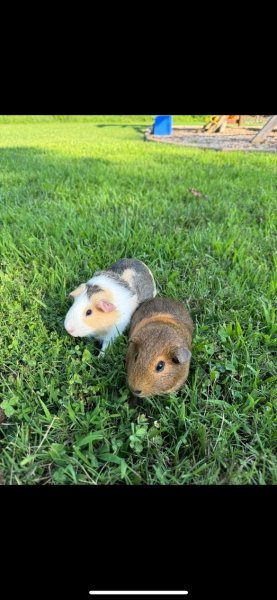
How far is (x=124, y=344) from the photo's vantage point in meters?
2.19

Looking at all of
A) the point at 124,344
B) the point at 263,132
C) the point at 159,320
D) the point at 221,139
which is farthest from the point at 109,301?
the point at 221,139

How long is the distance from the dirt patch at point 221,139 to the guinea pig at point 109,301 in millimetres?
5576

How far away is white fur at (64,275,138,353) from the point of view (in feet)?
7.13

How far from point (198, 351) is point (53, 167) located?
Result: 13.7ft

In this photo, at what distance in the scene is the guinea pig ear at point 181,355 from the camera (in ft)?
5.93

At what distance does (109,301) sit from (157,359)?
556 mm

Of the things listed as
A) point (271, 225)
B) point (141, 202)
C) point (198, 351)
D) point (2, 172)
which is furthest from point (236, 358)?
point (2, 172)

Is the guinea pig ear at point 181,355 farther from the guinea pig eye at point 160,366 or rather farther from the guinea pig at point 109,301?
the guinea pig at point 109,301

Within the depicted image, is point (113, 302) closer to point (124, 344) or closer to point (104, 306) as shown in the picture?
point (104, 306)

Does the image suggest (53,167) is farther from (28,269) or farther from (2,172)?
(28,269)

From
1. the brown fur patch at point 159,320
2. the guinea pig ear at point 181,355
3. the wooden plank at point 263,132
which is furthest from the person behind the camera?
the wooden plank at point 263,132

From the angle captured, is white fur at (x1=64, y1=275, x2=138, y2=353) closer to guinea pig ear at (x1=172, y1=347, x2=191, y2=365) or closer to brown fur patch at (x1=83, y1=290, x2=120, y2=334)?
brown fur patch at (x1=83, y1=290, x2=120, y2=334)

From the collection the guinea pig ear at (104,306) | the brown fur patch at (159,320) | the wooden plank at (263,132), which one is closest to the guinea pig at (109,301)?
the guinea pig ear at (104,306)

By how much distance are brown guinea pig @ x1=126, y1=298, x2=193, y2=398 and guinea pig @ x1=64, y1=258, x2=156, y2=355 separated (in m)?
0.28
